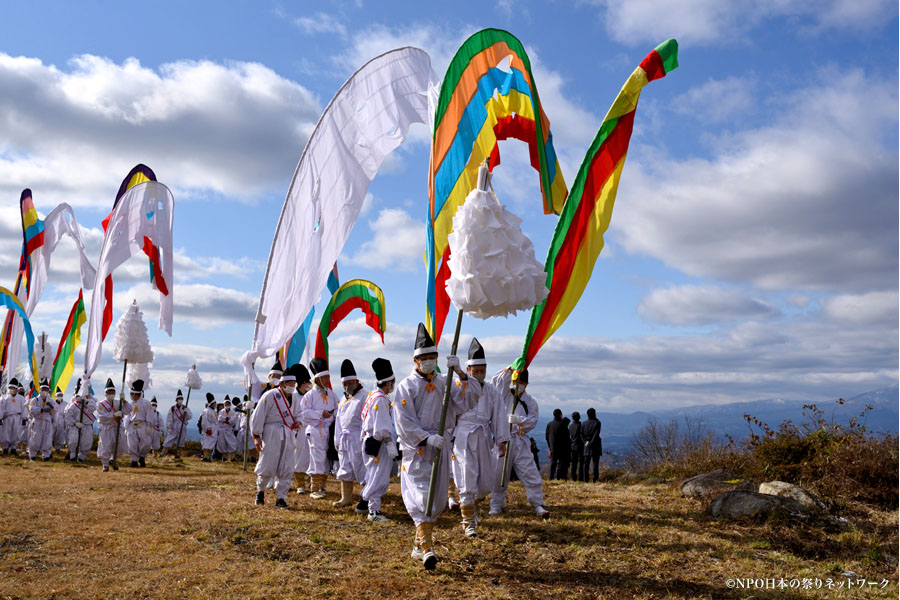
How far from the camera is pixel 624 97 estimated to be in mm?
9031

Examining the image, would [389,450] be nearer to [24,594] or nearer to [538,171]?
[24,594]

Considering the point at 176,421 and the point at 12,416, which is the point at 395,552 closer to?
the point at 12,416

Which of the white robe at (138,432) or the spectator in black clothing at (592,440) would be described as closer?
the spectator in black clothing at (592,440)

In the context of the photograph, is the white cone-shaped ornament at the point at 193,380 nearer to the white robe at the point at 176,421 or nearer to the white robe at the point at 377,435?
the white robe at the point at 176,421

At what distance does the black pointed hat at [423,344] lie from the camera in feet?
23.0

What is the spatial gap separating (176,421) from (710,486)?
64.7 feet

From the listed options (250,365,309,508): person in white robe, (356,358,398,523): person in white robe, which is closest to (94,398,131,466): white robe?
(250,365,309,508): person in white robe

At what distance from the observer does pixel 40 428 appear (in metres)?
20.0

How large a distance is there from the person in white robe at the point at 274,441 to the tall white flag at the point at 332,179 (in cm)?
199

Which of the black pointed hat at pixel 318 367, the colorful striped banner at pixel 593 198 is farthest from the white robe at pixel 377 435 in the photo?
the black pointed hat at pixel 318 367

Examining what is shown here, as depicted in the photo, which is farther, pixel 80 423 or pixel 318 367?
pixel 80 423

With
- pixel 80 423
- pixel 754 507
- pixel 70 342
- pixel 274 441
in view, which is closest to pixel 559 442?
pixel 754 507

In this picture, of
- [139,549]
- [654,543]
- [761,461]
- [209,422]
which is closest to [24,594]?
[139,549]

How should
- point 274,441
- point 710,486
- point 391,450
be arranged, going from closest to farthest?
point 391,450
point 274,441
point 710,486
